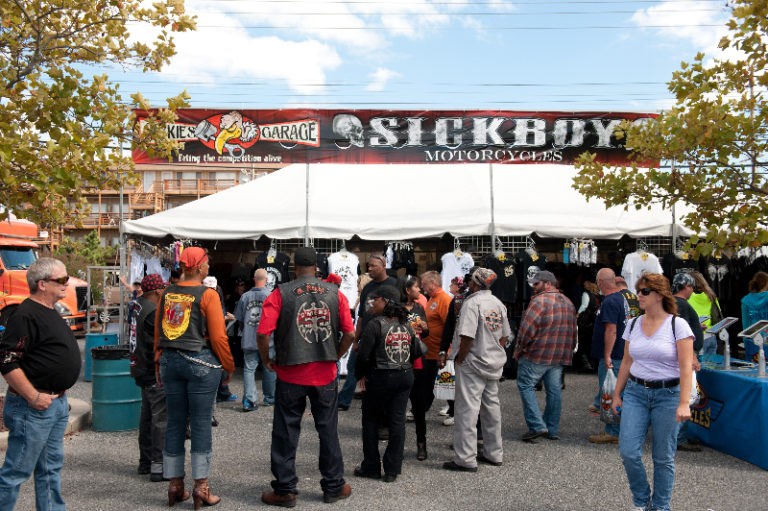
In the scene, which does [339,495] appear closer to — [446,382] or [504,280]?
[446,382]

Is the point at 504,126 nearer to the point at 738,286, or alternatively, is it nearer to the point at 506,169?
the point at 506,169

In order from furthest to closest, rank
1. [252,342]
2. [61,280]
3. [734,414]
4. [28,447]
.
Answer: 1. [252,342]
2. [734,414]
3. [61,280]
4. [28,447]

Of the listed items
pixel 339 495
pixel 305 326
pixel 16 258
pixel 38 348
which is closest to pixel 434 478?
pixel 339 495

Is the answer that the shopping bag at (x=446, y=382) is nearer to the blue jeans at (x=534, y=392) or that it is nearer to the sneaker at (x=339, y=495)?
the blue jeans at (x=534, y=392)

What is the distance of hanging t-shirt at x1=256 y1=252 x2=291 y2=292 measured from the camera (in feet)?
34.7

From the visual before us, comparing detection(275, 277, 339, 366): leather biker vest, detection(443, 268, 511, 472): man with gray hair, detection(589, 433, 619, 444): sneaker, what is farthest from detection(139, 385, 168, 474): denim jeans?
detection(589, 433, 619, 444): sneaker

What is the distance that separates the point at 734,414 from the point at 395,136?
868cm

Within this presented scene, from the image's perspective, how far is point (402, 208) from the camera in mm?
11445

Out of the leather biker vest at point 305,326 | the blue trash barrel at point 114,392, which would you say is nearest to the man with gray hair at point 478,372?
the leather biker vest at point 305,326

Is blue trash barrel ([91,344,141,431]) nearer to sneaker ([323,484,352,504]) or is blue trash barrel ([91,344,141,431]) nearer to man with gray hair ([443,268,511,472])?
sneaker ([323,484,352,504])

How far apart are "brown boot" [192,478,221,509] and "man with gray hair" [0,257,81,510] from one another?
0.99 meters

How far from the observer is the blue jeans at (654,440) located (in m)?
4.28

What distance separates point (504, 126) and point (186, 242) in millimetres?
6587

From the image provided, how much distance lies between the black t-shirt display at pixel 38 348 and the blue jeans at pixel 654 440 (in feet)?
11.7
